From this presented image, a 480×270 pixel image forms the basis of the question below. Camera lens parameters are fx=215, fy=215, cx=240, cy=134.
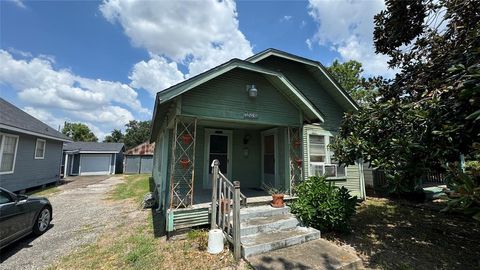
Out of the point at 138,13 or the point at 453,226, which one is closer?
the point at 453,226

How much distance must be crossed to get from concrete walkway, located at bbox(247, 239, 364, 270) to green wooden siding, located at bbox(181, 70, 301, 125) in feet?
11.1

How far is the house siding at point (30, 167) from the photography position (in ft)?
35.2

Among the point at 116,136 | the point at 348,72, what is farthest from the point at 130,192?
the point at 116,136

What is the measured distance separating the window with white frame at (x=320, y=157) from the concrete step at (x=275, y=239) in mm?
3970

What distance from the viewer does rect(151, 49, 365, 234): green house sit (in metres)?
5.46

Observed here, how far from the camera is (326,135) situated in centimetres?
905

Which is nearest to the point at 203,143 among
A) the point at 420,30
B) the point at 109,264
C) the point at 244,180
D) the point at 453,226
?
the point at 244,180

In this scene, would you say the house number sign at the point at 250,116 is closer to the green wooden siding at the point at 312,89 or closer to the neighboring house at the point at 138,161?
the green wooden siding at the point at 312,89

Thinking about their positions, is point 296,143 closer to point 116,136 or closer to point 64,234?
point 64,234

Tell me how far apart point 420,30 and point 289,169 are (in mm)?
5390

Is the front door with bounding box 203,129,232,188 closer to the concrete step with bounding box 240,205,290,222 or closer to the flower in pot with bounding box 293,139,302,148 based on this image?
the flower in pot with bounding box 293,139,302,148

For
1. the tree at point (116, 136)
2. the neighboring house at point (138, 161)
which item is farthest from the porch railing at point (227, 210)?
the tree at point (116, 136)

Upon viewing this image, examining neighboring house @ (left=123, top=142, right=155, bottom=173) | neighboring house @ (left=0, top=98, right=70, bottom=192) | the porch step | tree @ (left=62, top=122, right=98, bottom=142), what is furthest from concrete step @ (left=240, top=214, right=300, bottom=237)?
tree @ (left=62, top=122, right=98, bottom=142)

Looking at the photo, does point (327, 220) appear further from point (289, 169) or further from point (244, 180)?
point (244, 180)
